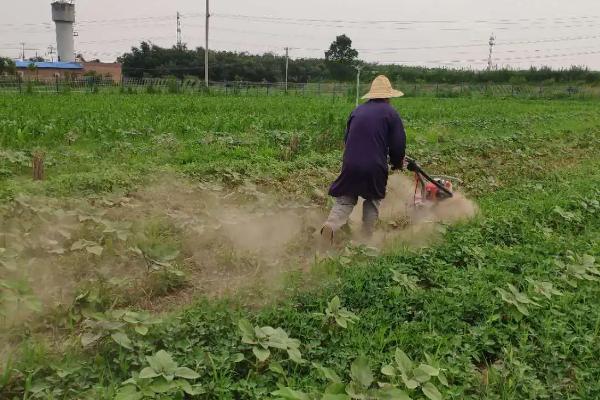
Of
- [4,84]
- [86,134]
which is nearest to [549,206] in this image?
[86,134]

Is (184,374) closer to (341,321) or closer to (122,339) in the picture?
(122,339)

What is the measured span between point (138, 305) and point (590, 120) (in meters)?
19.3

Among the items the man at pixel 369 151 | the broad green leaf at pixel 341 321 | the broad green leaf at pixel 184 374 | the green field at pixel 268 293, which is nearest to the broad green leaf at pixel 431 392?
the green field at pixel 268 293

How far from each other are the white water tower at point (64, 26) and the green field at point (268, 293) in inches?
2959

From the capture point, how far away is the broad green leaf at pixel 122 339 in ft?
9.56

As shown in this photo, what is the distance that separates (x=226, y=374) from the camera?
295 centimetres

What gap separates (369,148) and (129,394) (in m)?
3.45

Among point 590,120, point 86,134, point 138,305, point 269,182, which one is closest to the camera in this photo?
point 138,305

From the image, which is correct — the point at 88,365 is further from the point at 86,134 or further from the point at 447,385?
the point at 86,134

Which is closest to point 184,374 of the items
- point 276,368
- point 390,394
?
point 276,368

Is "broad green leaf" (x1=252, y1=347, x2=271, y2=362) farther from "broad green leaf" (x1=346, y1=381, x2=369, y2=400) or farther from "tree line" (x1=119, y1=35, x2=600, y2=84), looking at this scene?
"tree line" (x1=119, y1=35, x2=600, y2=84)

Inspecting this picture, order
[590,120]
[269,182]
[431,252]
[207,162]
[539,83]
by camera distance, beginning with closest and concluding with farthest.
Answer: [431,252], [269,182], [207,162], [590,120], [539,83]

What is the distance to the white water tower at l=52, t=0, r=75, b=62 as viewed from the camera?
242 ft

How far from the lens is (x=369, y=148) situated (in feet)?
17.0
